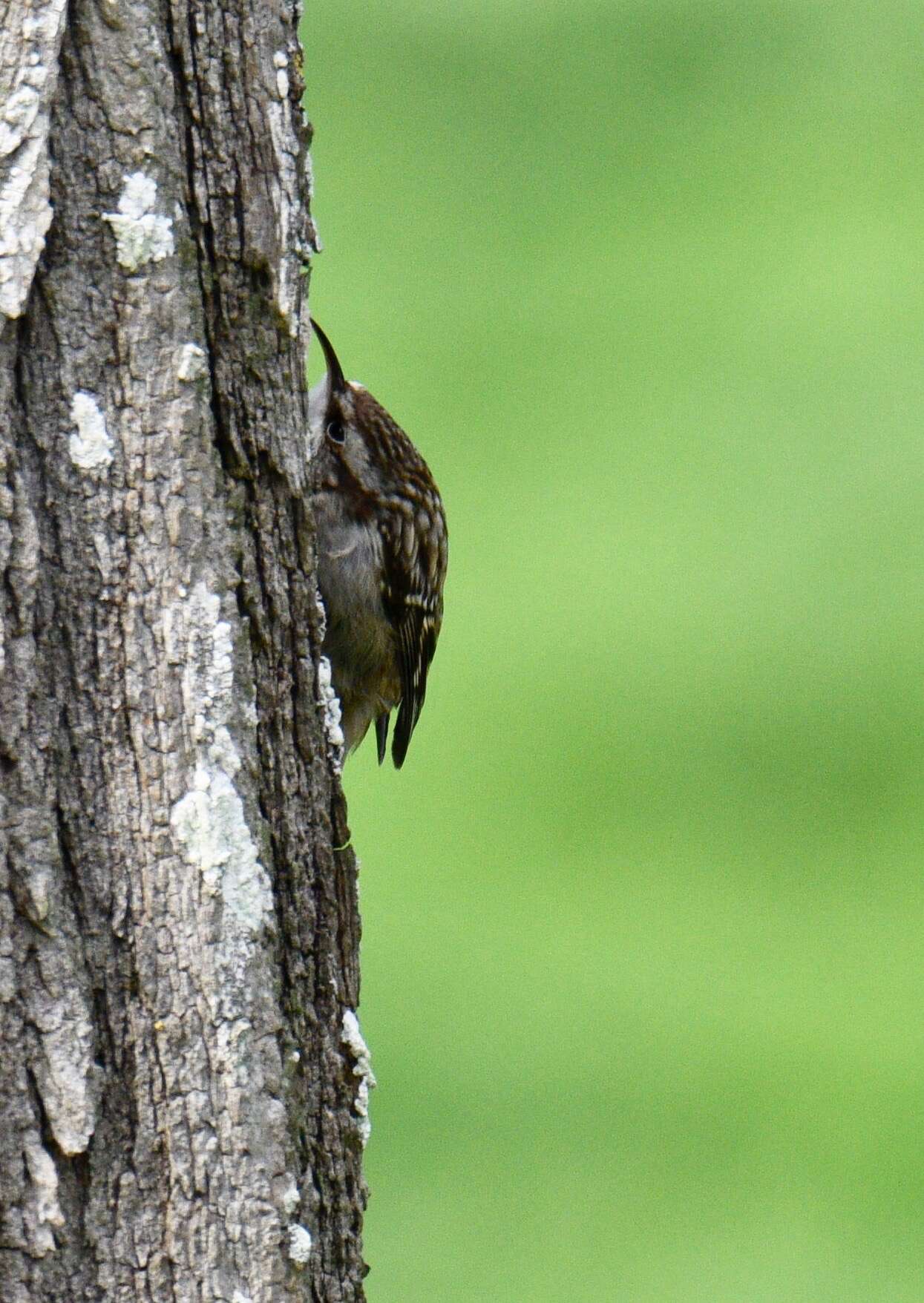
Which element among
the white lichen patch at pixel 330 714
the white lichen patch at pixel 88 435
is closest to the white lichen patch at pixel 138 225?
the white lichen patch at pixel 88 435

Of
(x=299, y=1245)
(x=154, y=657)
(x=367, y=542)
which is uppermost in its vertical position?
(x=367, y=542)

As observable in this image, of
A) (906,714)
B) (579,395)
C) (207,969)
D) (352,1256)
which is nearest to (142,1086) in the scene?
(207,969)

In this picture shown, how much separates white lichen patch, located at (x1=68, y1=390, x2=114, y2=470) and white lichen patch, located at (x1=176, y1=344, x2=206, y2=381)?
10 centimetres

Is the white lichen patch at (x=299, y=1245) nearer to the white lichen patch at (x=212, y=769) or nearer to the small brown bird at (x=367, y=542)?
the white lichen patch at (x=212, y=769)

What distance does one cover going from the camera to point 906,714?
26.7ft

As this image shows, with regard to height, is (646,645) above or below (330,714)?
above

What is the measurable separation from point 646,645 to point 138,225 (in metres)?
6.49

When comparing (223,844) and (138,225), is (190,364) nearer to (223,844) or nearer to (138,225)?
(138,225)

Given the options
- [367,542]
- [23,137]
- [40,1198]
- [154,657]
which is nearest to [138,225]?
[23,137]

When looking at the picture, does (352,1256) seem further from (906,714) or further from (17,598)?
(906,714)

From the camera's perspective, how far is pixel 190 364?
1.99 meters

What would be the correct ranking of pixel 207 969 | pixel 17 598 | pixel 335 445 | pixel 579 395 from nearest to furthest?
pixel 17 598, pixel 207 969, pixel 335 445, pixel 579 395

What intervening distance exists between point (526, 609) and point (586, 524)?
2.10ft

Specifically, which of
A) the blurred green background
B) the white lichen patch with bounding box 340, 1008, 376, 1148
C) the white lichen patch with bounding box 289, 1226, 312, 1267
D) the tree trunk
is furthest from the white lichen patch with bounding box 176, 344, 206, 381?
the blurred green background
